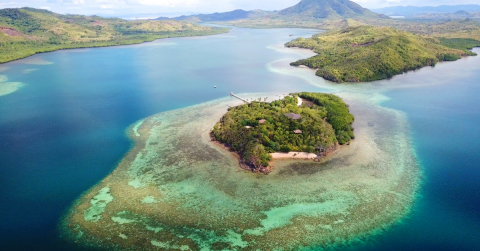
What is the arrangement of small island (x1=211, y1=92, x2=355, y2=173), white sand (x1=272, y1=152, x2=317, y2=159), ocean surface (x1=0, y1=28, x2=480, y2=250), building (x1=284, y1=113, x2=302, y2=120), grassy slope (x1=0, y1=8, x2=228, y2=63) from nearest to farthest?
1. ocean surface (x1=0, y1=28, x2=480, y2=250)
2. small island (x1=211, y1=92, x2=355, y2=173)
3. white sand (x1=272, y1=152, x2=317, y2=159)
4. building (x1=284, y1=113, x2=302, y2=120)
5. grassy slope (x1=0, y1=8, x2=228, y2=63)

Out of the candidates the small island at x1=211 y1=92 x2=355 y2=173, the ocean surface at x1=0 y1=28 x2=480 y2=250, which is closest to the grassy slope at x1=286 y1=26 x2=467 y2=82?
the ocean surface at x1=0 y1=28 x2=480 y2=250

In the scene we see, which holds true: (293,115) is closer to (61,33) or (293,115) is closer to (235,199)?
(235,199)

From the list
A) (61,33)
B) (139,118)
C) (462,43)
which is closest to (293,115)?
(139,118)

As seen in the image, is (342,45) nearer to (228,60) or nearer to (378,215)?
(228,60)

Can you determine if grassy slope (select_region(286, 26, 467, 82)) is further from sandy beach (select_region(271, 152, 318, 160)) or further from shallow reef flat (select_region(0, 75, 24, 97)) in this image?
shallow reef flat (select_region(0, 75, 24, 97))

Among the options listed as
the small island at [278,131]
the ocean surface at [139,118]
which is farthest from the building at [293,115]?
the ocean surface at [139,118]
